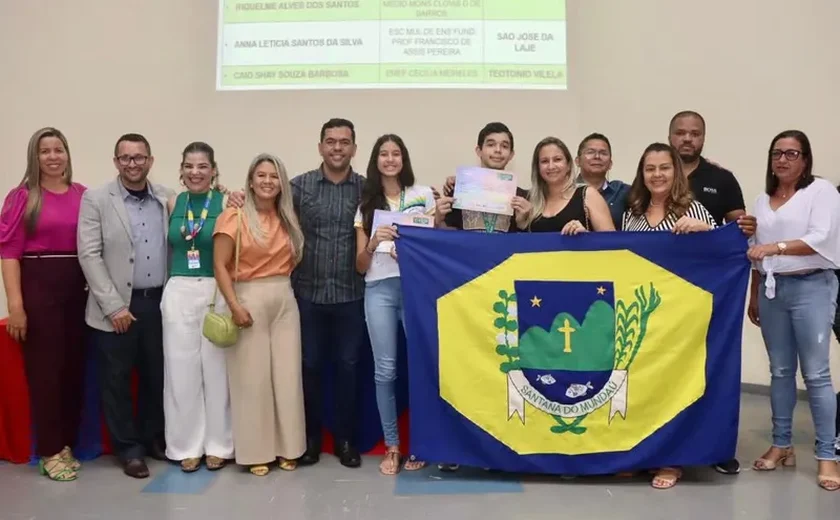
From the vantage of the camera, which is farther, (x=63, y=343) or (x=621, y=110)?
(x=621, y=110)

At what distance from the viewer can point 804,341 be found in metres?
2.65

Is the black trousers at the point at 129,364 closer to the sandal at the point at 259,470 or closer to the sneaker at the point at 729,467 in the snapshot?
the sandal at the point at 259,470

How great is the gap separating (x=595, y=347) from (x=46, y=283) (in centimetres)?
250

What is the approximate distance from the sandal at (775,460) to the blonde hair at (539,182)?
1.57 metres

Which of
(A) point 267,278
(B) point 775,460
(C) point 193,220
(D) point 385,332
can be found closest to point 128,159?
(C) point 193,220

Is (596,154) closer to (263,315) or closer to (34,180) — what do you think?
(263,315)

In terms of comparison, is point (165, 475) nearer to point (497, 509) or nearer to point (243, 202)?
point (243, 202)

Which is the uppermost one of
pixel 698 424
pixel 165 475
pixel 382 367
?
pixel 382 367

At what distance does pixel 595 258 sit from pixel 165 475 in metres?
2.20

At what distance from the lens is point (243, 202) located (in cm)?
286

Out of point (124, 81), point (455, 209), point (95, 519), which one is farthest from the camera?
point (124, 81)

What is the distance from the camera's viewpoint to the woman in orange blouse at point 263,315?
2.77m

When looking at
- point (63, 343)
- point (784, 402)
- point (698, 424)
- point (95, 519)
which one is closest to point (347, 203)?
point (63, 343)

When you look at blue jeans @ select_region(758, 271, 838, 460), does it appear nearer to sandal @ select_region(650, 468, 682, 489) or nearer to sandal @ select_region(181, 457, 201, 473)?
sandal @ select_region(650, 468, 682, 489)
